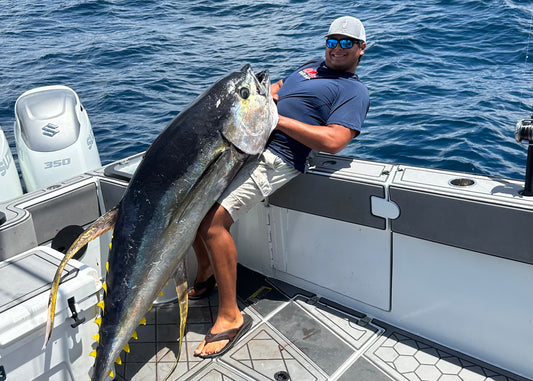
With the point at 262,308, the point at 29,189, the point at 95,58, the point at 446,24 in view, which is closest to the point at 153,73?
→ the point at 95,58

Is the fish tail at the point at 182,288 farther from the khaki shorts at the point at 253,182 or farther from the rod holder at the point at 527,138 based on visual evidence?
the rod holder at the point at 527,138

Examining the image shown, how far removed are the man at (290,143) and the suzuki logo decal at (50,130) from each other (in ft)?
5.73

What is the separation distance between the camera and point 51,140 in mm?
3926

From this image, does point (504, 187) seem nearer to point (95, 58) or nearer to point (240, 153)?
point (240, 153)

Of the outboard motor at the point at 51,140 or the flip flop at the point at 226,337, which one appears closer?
the flip flop at the point at 226,337

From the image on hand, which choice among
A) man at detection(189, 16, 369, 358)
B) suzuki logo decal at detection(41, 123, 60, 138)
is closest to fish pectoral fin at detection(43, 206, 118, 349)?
man at detection(189, 16, 369, 358)

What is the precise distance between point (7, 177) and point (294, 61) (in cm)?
649

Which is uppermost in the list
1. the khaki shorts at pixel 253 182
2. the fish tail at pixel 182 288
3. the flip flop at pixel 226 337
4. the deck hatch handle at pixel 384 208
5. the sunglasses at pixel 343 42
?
the sunglasses at pixel 343 42

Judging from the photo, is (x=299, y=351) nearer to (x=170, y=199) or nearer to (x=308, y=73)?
(x=170, y=199)

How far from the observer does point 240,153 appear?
2.29 metres

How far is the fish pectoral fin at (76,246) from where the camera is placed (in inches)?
75.7

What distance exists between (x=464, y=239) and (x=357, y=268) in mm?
671

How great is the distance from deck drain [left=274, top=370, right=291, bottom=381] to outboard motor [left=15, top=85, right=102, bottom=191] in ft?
7.57

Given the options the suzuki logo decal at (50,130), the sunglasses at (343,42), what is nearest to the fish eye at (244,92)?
the sunglasses at (343,42)
